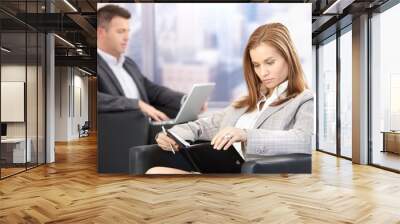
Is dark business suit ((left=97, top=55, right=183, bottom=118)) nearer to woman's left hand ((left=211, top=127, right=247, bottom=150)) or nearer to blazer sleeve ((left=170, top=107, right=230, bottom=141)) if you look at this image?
blazer sleeve ((left=170, top=107, right=230, bottom=141))

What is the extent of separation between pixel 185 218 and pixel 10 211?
1.90 meters

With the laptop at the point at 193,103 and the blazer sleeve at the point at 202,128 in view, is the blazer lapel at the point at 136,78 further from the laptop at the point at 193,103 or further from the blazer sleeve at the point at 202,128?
the blazer sleeve at the point at 202,128

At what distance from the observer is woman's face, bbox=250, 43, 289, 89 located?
20.5ft

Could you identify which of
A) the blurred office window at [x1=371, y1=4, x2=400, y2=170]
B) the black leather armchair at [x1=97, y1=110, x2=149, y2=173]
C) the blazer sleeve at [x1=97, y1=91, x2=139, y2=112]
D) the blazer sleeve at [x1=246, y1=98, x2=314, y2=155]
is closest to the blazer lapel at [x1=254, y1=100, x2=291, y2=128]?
the blazer sleeve at [x1=246, y1=98, x2=314, y2=155]

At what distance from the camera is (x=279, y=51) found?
20.7 feet

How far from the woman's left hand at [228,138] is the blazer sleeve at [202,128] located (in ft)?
0.47

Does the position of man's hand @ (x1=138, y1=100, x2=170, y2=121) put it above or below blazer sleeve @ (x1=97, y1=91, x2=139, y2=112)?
below

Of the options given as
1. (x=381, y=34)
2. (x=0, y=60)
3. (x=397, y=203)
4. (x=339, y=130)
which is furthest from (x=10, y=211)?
(x=339, y=130)

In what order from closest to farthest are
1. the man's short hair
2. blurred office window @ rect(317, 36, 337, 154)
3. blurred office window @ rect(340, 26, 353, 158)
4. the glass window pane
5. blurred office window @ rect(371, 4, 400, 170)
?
the man's short hair < the glass window pane < blurred office window @ rect(371, 4, 400, 170) < blurred office window @ rect(340, 26, 353, 158) < blurred office window @ rect(317, 36, 337, 154)

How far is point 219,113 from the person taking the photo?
20.8 feet

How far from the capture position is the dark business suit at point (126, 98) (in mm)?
6266

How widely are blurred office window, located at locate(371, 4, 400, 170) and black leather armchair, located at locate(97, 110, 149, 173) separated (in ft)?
→ 14.6

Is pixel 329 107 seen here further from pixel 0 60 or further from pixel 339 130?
pixel 0 60

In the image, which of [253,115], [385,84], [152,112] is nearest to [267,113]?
[253,115]
